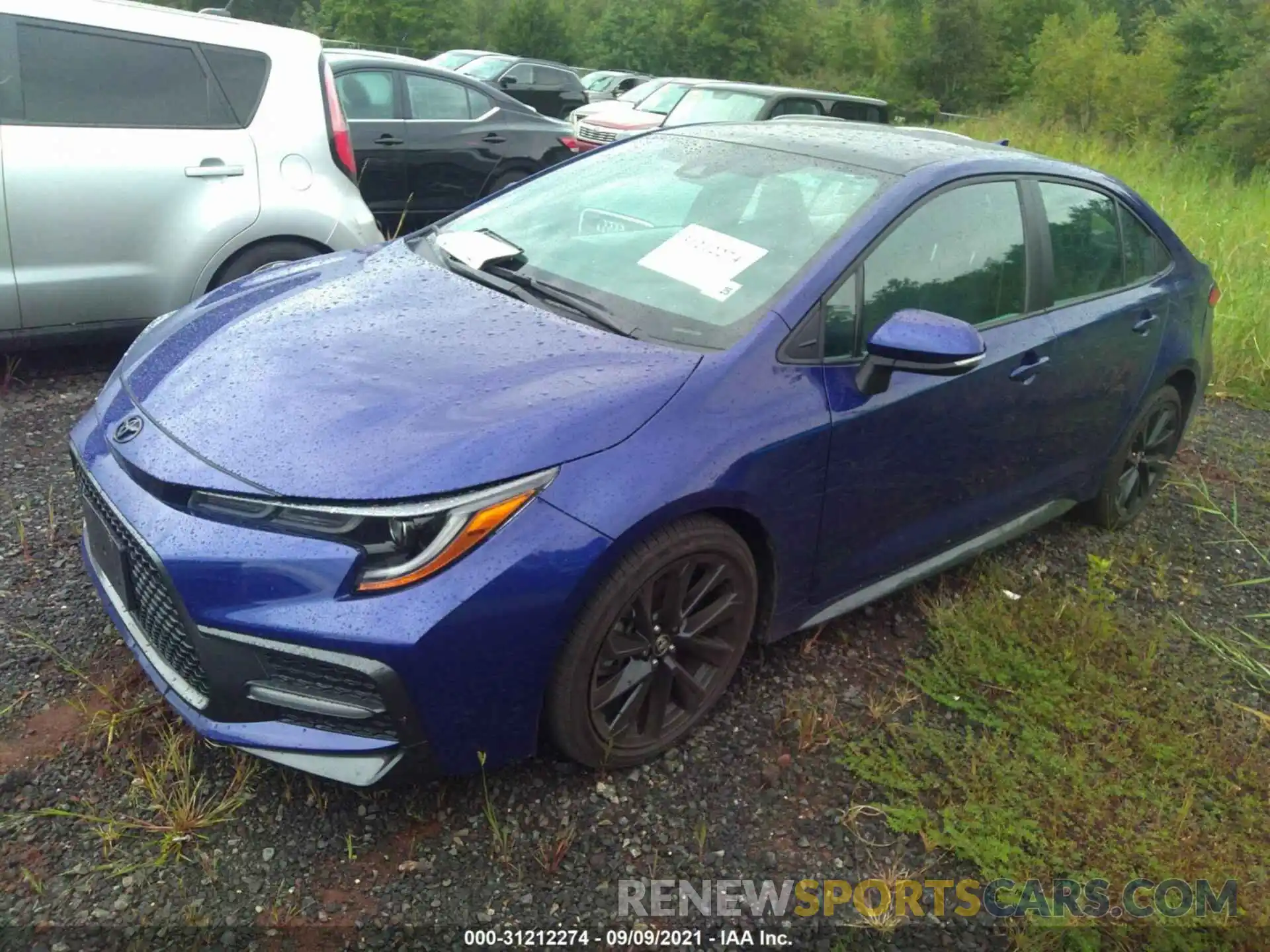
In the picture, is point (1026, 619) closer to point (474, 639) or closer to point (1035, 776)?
point (1035, 776)

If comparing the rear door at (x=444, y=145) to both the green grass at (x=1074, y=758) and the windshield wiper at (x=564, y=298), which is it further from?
Result: the green grass at (x=1074, y=758)

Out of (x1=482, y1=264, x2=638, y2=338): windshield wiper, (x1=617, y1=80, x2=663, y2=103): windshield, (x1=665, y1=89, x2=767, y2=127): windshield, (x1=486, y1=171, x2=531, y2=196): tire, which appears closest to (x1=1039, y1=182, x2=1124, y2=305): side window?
(x1=482, y1=264, x2=638, y2=338): windshield wiper

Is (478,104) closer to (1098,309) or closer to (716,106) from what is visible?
(716,106)

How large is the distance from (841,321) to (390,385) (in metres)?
1.25

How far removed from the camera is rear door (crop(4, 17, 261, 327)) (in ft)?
13.9

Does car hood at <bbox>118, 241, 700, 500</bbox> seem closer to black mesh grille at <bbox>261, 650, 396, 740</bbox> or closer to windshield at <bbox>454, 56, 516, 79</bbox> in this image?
black mesh grille at <bbox>261, 650, 396, 740</bbox>

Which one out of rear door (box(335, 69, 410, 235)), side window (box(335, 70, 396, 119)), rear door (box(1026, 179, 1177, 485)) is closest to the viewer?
rear door (box(1026, 179, 1177, 485))

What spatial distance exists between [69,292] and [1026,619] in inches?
162

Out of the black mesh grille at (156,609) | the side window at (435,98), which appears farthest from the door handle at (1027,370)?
the side window at (435,98)

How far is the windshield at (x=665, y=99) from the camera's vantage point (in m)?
12.4

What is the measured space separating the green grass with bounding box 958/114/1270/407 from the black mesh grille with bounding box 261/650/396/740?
6221 millimetres

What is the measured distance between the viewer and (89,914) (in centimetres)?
209

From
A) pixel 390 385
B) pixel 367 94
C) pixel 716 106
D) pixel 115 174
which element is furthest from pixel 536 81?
pixel 390 385

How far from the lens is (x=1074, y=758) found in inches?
113
